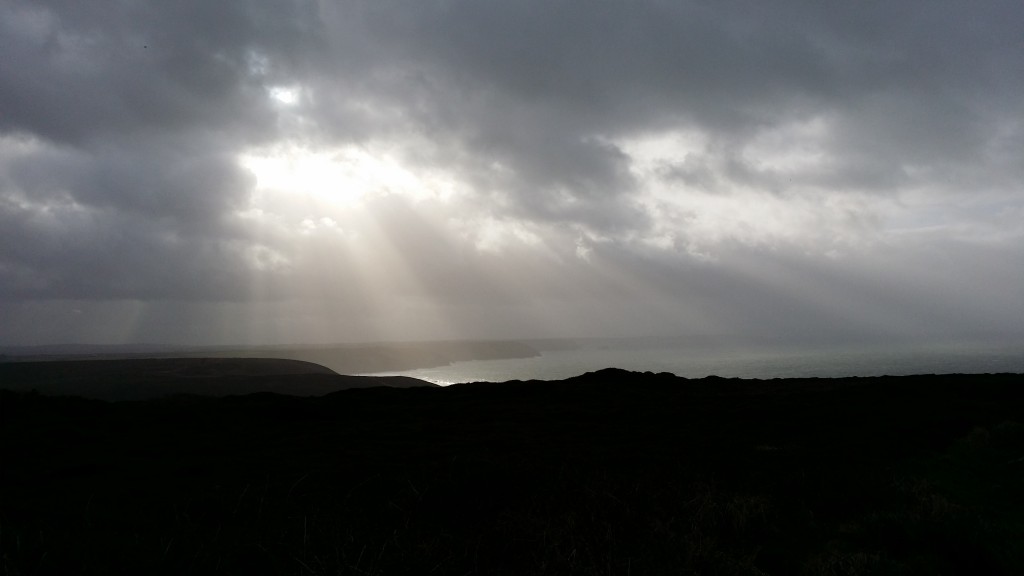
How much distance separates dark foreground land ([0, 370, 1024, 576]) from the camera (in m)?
7.79

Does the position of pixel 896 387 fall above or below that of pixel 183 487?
above

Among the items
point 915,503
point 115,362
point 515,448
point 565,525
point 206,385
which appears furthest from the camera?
point 115,362

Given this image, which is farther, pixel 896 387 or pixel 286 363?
pixel 286 363

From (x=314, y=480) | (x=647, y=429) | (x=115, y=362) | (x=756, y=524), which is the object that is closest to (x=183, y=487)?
(x=314, y=480)

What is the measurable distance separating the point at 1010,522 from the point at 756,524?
4.40 metres

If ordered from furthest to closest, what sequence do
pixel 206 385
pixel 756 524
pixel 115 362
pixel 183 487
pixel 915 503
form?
1. pixel 115 362
2. pixel 206 385
3. pixel 183 487
4. pixel 915 503
5. pixel 756 524

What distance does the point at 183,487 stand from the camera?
11.3m

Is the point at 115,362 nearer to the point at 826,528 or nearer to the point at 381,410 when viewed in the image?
the point at 381,410

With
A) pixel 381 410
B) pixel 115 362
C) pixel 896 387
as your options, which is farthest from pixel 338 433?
pixel 115 362

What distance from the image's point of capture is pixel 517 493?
34.7ft

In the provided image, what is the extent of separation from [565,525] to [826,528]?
4.52m

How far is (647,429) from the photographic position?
1934 centimetres

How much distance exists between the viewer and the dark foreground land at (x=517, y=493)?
7789 millimetres

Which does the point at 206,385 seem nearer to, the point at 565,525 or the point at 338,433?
the point at 338,433
